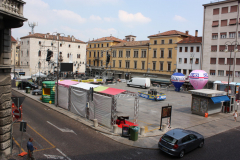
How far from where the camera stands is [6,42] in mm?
11188

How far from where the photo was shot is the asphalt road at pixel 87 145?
40.4ft

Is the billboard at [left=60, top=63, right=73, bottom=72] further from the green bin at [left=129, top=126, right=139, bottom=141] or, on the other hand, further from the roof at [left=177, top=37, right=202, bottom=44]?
the green bin at [left=129, top=126, right=139, bottom=141]

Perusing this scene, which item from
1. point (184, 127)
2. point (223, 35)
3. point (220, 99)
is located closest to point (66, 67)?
point (223, 35)

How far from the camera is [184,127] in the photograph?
1845 cm

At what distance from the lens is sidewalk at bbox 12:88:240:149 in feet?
47.9

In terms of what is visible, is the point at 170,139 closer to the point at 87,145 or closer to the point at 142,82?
the point at 87,145

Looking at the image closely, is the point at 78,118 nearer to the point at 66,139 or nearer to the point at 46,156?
the point at 66,139

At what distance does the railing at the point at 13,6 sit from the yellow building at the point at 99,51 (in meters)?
62.9

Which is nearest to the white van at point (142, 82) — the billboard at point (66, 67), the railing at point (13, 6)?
the billboard at point (66, 67)

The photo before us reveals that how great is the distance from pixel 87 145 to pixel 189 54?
44339 mm

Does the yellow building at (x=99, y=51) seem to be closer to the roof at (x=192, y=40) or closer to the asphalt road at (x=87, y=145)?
the roof at (x=192, y=40)

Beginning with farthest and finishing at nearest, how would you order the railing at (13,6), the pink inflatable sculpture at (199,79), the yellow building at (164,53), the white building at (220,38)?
the yellow building at (164,53), the white building at (220,38), the pink inflatable sculpture at (199,79), the railing at (13,6)

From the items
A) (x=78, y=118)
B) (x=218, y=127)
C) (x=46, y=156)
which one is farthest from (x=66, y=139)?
(x=218, y=127)

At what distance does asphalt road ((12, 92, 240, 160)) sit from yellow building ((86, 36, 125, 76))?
189 ft
